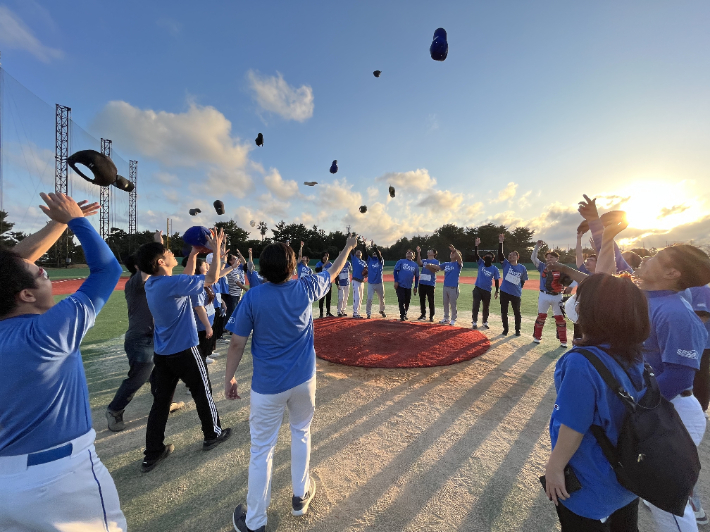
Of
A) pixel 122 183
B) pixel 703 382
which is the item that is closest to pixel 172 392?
pixel 122 183

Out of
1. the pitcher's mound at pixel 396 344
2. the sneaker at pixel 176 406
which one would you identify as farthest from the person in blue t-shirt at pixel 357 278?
the sneaker at pixel 176 406

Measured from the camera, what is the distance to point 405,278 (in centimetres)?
1035

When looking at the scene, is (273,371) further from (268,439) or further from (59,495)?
(59,495)

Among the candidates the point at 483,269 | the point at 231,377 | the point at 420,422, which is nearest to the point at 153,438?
the point at 231,377

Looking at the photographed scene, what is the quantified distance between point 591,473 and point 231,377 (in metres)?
2.47

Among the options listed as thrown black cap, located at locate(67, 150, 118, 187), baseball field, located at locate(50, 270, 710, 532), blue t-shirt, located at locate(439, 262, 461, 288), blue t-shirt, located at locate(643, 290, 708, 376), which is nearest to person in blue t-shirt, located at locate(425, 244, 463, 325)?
blue t-shirt, located at locate(439, 262, 461, 288)

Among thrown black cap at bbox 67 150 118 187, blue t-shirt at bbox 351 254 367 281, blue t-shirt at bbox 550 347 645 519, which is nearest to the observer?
blue t-shirt at bbox 550 347 645 519

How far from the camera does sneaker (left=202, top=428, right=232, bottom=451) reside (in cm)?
358

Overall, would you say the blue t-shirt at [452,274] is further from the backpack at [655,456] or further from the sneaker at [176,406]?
the backpack at [655,456]

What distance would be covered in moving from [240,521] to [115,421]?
2602mm

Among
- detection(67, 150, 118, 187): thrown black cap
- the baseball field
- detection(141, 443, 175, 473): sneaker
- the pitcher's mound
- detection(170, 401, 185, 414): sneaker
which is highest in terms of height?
detection(67, 150, 118, 187): thrown black cap

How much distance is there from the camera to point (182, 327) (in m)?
3.49

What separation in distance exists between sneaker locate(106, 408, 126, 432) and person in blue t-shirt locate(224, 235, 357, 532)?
2.47 metres

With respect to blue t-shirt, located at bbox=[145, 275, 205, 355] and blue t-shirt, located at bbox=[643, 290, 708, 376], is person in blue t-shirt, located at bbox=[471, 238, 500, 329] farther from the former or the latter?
blue t-shirt, located at bbox=[145, 275, 205, 355]
